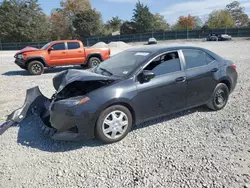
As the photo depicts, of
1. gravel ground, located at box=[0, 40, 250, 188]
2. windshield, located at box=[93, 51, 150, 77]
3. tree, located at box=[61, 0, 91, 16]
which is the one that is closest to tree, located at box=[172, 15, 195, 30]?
tree, located at box=[61, 0, 91, 16]

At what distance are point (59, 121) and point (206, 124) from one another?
2737 mm

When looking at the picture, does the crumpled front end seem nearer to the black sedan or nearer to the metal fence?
the black sedan

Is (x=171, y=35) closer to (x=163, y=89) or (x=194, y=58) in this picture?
(x=194, y=58)

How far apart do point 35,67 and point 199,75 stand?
8614mm

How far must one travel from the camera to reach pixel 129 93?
3.57 m

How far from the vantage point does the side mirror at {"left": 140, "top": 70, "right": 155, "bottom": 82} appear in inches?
143

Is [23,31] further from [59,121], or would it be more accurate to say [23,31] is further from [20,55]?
[59,121]

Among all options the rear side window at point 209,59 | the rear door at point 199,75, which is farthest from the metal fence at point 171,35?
the rear door at point 199,75

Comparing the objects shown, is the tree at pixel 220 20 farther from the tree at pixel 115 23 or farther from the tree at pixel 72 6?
the tree at pixel 72 6

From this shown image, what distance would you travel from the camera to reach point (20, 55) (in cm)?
1054

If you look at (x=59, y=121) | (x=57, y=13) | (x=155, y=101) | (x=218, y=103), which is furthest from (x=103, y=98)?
(x=57, y=13)

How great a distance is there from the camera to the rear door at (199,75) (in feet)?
13.9

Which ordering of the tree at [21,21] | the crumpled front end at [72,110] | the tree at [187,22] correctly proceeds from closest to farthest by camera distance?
1. the crumpled front end at [72,110]
2. the tree at [21,21]
3. the tree at [187,22]

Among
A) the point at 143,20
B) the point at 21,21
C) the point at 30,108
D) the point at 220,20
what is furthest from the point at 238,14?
the point at 30,108
